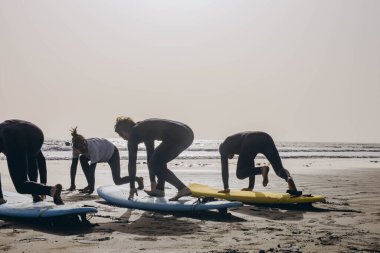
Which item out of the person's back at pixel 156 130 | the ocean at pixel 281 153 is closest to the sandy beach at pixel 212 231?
the person's back at pixel 156 130

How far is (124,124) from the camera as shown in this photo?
22.1ft

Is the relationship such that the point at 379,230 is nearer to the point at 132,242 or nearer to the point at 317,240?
the point at 317,240

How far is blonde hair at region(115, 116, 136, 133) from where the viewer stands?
6746mm

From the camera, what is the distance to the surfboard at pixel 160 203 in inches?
241

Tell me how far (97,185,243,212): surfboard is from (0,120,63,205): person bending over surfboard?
1383 mm

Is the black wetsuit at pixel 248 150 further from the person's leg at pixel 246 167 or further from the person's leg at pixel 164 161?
the person's leg at pixel 164 161

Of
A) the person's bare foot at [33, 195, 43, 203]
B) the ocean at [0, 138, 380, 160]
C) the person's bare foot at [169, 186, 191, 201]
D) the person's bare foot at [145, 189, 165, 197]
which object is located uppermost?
the person's bare foot at [33, 195, 43, 203]

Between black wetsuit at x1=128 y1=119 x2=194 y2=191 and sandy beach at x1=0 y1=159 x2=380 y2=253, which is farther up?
black wetsuit at x1=128 y1=119 x2=194 y2=191

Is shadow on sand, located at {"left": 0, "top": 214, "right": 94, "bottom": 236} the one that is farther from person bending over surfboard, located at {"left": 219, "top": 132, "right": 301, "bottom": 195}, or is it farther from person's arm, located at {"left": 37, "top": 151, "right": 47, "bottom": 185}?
person bending over surfboard, located at {"left": 219, "top": 132, "right": 301, "bottom": 195}

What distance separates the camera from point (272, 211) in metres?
6.73

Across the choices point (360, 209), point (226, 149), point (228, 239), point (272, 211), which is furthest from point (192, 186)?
point (228, 239)

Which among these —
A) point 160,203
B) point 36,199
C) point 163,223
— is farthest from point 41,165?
point 163,223

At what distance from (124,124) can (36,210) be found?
189 centimetres

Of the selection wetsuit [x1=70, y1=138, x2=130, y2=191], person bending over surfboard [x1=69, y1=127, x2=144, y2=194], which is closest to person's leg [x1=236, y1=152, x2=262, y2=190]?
person bending over surfboard [x1=69, y1=127, x2=144, y2=194]
